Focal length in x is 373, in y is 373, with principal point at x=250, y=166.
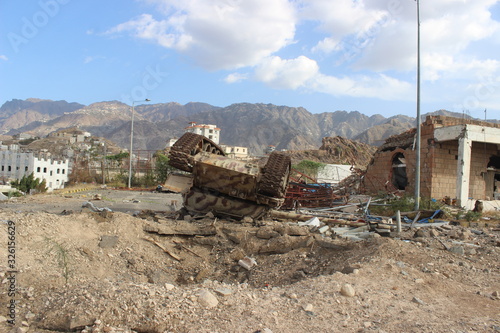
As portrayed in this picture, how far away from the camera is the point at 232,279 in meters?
6.23

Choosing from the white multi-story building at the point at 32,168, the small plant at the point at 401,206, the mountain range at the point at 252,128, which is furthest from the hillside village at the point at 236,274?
the mountain range at the point at 252,128

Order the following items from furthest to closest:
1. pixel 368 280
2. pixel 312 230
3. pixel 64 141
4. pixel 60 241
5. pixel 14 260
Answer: pixel 64 141
pixel 312 230
pixel 60 241
pixel 368 280
pixel 14 260

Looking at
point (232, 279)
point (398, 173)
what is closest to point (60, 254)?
point (232, 279)

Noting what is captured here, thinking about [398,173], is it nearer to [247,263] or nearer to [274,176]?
[274,176]

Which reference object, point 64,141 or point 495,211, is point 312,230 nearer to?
point 495,211

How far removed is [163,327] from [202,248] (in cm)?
416

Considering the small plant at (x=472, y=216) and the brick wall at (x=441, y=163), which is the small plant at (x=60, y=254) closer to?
the small plant at (x=472, y=216)

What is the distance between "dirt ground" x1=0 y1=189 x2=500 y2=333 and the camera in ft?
11.6

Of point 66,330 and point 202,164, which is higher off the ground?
point 202,164

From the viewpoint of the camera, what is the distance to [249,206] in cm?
952

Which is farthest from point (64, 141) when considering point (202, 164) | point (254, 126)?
point (202, 164)

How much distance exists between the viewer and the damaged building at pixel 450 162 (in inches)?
638

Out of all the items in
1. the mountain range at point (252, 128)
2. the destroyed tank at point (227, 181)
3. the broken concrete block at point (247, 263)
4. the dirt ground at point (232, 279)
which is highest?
the mountain range at point (252, 128)

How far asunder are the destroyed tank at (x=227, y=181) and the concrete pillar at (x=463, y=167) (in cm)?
1024
